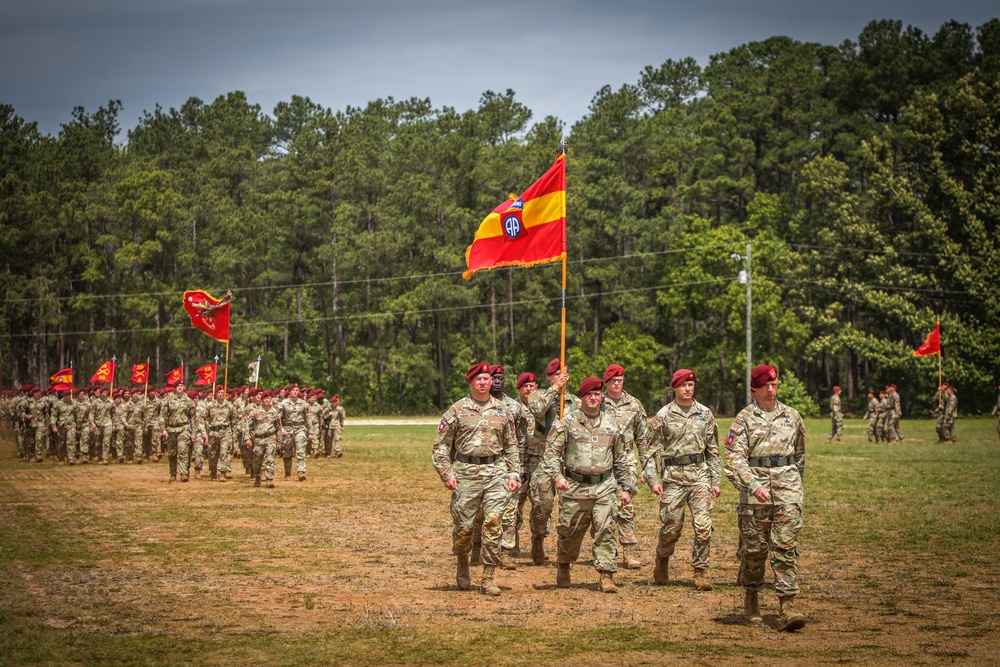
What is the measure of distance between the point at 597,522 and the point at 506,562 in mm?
2769

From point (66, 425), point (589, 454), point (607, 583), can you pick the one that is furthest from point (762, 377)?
point (66, 425)

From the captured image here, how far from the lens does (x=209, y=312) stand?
30.8 meters

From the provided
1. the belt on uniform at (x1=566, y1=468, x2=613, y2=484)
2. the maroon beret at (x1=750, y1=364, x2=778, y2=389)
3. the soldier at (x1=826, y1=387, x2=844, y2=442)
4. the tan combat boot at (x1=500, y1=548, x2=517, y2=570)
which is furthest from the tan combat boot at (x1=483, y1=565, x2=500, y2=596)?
the soldier at (x1=826, y1=387, x2=844, y2=442)

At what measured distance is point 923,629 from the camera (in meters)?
10.7

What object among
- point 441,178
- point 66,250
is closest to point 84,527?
point 441,178

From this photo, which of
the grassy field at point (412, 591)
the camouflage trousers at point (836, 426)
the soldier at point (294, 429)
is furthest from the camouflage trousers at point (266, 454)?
the camouflage trousers at point (836, 426)

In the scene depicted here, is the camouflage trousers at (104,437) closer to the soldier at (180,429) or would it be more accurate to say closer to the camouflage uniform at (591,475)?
the soldier at (180,429)

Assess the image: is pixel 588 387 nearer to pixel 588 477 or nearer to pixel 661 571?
pixel 588 477

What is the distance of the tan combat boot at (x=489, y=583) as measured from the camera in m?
12.5

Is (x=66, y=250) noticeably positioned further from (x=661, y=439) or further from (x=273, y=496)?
(x=661, y=439)

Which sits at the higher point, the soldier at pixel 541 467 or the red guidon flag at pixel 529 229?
the red guidon flag at pixel 529 229

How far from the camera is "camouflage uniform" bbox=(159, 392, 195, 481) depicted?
2736 centimetres

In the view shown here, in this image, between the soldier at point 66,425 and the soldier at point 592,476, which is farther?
the soldier at point 66,425

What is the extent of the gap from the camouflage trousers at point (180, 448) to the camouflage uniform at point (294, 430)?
7.52 ft
